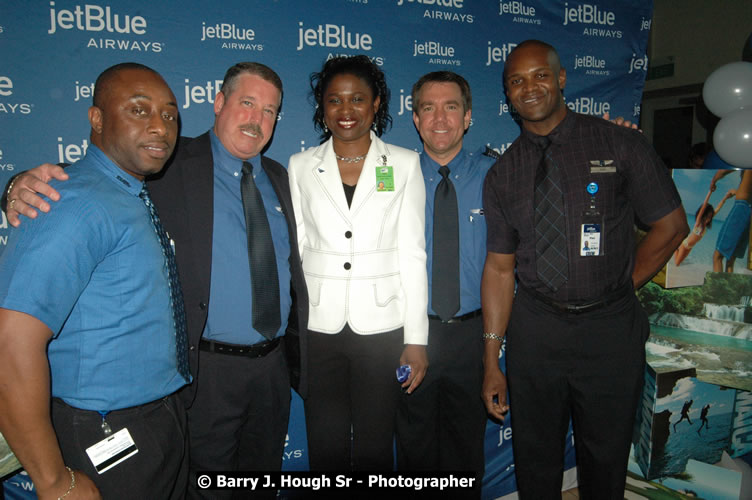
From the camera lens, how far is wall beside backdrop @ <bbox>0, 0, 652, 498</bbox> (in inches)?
85.0

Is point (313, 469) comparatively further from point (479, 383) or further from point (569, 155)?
point (569, 155)

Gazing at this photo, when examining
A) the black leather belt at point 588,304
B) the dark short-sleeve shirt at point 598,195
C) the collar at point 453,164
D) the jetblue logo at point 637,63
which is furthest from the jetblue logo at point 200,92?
the jetblue logo at point 637,63

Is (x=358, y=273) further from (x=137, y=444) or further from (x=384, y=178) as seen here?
(x=137, y=444)

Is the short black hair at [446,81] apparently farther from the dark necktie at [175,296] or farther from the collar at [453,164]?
the dark necktie at [175,296]

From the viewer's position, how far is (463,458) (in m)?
2.39

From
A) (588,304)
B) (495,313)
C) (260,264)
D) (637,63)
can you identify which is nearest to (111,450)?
(260,264)

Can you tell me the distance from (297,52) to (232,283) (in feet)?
4.79

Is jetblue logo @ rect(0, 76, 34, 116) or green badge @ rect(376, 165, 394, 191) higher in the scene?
jetblue logo @ rect(0, 76, 34, 116)

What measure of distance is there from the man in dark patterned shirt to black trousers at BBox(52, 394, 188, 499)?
1.49 metres

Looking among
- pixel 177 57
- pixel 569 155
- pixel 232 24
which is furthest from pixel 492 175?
pixel 177 57

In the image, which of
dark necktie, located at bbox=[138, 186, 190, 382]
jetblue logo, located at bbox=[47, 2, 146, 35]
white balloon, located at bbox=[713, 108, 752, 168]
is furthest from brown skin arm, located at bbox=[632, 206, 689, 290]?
jetblue logo, located at bbox=[47, 2, 146, 35]

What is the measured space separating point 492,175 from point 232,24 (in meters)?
1.62

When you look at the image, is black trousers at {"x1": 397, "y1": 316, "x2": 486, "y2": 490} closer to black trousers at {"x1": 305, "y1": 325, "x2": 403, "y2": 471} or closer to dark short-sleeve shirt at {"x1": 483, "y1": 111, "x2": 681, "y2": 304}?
black trousers at {"x1": 305, "y1": 325, "x2": 403, "y2": 471}

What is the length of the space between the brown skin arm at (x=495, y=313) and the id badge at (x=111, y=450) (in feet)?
5.34
